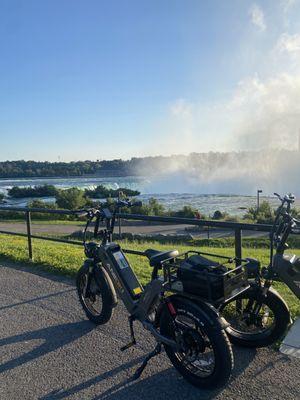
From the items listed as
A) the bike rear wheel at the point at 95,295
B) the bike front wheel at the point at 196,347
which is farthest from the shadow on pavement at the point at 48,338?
the bike front wheel at the point at 196,347

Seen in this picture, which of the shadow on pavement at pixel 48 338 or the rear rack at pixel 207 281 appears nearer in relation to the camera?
the rear rack at pixel 207 281

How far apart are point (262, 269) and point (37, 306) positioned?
2.95 meters

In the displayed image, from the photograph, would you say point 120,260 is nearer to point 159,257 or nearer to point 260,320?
point 159,257

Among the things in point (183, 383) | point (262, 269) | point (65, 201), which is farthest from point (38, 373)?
point (65, 201)

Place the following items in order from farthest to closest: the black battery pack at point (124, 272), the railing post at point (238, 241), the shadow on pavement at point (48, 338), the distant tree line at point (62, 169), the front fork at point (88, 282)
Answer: the distant tree line at point (62, 169)
the railing post at point (238, 241)
the front fork at point (88, 282)
the black battery pack at point (124, 272)
the shadow on pavement at point (48, 338)

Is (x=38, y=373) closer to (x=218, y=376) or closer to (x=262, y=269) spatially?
(x=218, y=376)

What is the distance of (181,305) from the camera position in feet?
10.5

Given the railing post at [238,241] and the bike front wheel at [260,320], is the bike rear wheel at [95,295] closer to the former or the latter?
the bike front wheel at [260,320]

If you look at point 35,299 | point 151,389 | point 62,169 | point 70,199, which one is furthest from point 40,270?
point 62,169

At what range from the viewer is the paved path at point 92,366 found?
121 inches

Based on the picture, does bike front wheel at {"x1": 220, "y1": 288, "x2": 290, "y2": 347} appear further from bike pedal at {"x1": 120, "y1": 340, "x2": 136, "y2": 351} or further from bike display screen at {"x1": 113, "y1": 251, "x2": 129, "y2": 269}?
bike display screen at {"x1": 113, "y1": 251, "x2": 129, "y2": 269}

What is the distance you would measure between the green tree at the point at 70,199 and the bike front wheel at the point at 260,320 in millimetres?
39187

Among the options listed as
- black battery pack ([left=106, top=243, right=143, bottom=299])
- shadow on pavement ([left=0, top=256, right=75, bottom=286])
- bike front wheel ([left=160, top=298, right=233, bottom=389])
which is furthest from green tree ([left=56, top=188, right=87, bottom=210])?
bike front wheel ([left=160, top=298, right=233, bottom=389])

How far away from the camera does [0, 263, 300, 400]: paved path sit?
10.1ft
